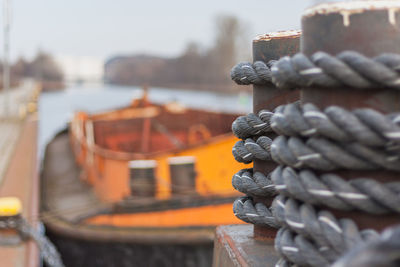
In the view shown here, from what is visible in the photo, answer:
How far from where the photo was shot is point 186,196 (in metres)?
6.61

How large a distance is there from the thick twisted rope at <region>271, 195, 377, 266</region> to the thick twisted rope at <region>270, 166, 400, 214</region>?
0.03 m

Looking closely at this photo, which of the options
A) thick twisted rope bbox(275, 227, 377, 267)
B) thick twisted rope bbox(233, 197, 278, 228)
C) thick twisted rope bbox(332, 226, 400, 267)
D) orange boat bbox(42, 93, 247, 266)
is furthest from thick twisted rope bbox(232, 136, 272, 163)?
orange boat bbox(42, 93, 247, 266)

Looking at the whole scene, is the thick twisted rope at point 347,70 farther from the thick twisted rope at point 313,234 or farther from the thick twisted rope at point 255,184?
the thick twisted rope at point 255,184

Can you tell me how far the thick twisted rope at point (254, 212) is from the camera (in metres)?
1.38

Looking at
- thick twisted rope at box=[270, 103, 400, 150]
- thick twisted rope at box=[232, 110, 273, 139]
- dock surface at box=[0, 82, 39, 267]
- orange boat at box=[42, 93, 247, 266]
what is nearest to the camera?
thick twisted rope at box=[270, 103, 400, 150]

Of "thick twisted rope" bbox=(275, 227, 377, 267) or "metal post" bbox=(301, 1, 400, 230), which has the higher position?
"metal post" bbox=(301, 1, 400, 230)

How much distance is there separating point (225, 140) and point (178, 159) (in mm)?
678

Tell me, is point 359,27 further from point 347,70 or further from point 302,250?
point 302,250

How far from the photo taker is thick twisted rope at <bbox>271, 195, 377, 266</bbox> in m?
0.82

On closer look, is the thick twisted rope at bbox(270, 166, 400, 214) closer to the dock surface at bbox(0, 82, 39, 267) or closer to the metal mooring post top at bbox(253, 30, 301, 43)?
the metal mooring post top at bbox(253, 30, 301, 43)

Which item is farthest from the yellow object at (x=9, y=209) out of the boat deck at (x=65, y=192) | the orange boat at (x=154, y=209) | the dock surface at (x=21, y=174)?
the boat deck at (x=65, y=192)

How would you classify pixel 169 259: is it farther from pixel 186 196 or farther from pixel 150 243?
pixel 186 196

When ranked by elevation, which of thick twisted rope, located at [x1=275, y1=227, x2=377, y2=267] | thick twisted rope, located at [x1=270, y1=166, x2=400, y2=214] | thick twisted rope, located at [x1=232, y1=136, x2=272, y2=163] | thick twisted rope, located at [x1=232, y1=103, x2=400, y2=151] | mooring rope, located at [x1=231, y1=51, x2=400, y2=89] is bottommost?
thick twisted rope, located at [x1=275, y1=227, x2=377, y2=267]

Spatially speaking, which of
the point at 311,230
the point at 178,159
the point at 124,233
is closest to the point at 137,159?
the point at 178,159
